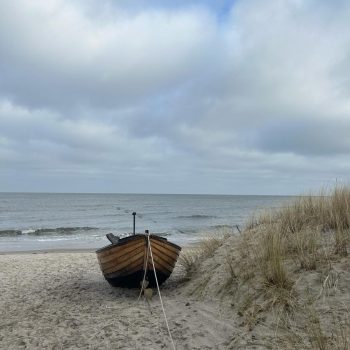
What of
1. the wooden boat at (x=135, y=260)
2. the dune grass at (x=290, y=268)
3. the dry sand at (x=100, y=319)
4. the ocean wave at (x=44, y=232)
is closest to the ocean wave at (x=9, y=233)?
the ocean wave at (x=44, y=232)

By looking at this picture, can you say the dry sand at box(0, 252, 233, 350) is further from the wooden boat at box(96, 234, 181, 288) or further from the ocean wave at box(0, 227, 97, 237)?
the ocean wave at box(0, 227, 97, 237)

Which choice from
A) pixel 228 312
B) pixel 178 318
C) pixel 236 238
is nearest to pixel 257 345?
pixel 228 312

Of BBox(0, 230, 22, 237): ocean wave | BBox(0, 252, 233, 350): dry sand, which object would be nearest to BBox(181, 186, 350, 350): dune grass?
BBox(0, 252, 233, 350): dry sand

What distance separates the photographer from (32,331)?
6184 millimetres

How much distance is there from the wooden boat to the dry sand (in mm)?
255

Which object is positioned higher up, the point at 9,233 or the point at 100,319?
the point at 100,319

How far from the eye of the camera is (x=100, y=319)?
21.1ft

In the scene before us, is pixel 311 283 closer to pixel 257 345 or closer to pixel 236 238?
pixel 257 345

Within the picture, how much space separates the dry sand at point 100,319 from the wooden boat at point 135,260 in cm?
25

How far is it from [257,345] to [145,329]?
1.68 metres

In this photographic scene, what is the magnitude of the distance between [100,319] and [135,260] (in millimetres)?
1430

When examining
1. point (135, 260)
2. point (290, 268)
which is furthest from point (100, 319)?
point (290, 268)

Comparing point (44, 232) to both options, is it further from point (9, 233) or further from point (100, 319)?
point (100, 319)

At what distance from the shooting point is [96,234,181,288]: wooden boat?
7.63 m
